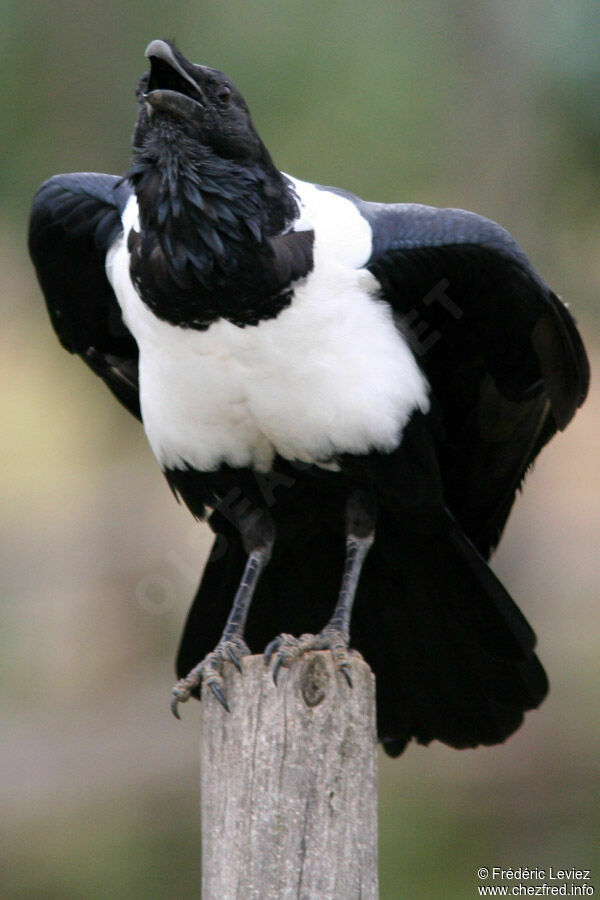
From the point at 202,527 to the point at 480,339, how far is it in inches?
130

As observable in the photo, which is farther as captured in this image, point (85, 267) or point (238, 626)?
point (85, 267)

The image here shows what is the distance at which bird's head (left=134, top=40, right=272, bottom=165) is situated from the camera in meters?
3.74

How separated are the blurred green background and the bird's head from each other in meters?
2.84

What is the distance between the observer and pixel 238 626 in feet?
13.3

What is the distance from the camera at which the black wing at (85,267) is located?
4.35m

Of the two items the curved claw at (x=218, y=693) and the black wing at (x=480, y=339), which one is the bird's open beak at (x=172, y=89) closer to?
the black wing at (x=480, y=339)

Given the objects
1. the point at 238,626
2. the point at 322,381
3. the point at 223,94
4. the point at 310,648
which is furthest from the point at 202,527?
the point at 223,94

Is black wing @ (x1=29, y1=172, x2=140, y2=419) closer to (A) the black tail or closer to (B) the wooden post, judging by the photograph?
(A) the black tail

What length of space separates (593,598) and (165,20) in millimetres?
4933

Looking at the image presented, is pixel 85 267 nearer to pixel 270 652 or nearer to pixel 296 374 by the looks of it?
pixel 296 374

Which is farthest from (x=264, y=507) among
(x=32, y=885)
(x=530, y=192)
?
(x=32, y=885)

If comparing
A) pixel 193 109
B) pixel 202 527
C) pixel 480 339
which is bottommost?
pixel 480 339

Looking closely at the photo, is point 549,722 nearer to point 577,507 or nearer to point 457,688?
point 577,507

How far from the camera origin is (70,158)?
742 cm
